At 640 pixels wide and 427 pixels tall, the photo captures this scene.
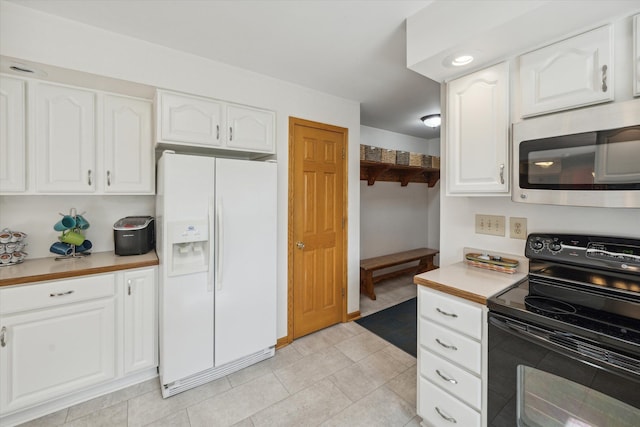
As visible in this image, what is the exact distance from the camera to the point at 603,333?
3.11ft

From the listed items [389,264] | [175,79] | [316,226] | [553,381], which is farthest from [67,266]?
[389,264]

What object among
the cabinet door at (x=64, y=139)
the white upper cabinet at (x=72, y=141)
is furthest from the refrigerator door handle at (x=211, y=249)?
the cabinet door at (x=64, y=139)

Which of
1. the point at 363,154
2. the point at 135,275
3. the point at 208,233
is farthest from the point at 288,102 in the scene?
the point at 135,275

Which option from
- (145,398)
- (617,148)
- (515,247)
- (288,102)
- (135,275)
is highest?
(288,102)

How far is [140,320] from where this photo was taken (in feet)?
6.43

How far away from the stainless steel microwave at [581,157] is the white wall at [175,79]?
1776mm

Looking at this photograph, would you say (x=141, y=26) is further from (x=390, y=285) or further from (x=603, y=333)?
(x=390, y=285)

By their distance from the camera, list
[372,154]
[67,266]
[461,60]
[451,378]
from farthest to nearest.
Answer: [372,154]
[67,266]
[461,60]
[451,378]

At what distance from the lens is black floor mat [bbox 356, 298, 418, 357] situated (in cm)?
260

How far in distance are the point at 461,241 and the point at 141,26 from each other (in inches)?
105

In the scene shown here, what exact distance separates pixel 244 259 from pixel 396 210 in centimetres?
321

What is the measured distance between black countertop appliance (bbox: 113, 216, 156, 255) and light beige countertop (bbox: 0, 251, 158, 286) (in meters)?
0.06

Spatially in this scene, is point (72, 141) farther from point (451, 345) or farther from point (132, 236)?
point (451, 345)

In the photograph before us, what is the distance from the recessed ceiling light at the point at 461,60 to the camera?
1.54 m
